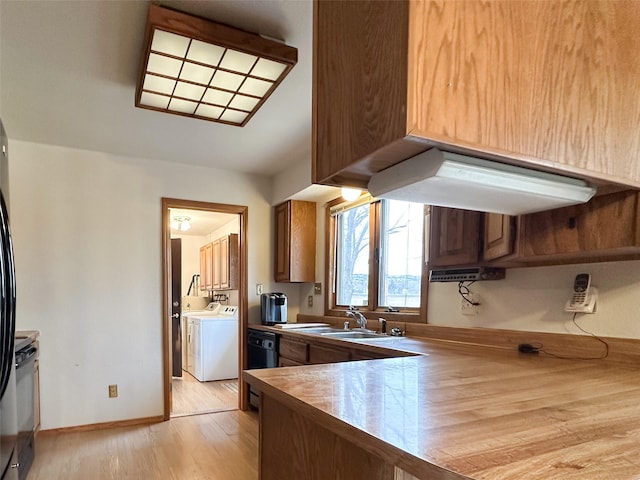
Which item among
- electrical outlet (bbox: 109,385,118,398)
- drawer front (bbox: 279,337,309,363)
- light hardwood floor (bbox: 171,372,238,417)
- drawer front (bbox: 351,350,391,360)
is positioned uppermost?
drawer front (bbox: 351,350,391,360)

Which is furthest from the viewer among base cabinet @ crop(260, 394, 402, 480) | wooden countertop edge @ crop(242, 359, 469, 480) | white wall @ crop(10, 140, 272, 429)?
white wall @ crop(10, 140, 272, 429)

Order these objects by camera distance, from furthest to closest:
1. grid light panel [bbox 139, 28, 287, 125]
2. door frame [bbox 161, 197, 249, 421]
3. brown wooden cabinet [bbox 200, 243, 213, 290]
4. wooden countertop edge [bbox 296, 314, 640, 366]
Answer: brown wooden cabinet [bbox 200, 243, 213, 290]
door frame [bbox 161, 197, 249, 421]
grid light panel [bbox 139, 28, 287, 125]
wooden countertop edge [bbox 296, 314, 640, 366]

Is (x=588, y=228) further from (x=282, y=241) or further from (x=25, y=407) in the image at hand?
(x=25, y=407)

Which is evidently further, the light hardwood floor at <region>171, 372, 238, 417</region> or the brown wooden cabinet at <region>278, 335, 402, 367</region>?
the light hardwood floor at <region>171, 372, 238, 417</region>

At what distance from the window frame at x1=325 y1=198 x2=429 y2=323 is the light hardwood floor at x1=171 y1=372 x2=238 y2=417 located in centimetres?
146

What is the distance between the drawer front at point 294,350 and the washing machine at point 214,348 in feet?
6.55

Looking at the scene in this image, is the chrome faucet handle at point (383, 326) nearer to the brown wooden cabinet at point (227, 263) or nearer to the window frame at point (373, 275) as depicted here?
the window frame at point (373, 275)

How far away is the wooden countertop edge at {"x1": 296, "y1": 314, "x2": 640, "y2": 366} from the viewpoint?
1.36 m

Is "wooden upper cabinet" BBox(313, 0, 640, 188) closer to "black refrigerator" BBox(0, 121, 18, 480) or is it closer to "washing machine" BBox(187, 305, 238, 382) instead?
"black refrigerator" BBox(0, 121, 18, 480)

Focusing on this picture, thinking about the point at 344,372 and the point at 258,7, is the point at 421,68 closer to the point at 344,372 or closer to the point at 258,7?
the point at 344,372

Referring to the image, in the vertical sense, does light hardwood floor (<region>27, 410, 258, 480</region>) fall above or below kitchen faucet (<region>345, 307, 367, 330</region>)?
below

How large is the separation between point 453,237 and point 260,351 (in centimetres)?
236

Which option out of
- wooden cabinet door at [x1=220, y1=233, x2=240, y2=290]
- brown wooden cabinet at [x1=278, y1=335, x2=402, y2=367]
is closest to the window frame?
brown wooden cabinet at [x1=278, y1=335, x2=402, y2=367]

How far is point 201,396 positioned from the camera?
4137mm
